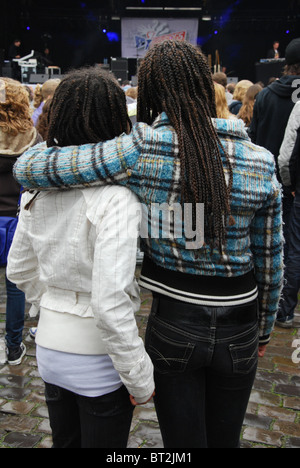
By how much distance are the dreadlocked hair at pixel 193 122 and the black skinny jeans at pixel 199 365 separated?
0.85 feet

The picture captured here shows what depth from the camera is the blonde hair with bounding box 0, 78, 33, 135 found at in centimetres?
300

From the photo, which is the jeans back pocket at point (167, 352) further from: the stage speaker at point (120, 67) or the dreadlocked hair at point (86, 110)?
the stage speaker at point (120, 67)

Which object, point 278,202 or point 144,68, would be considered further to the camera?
point 278,202

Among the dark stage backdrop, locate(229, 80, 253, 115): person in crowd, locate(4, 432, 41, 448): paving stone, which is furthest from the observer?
the dark stage backdrop

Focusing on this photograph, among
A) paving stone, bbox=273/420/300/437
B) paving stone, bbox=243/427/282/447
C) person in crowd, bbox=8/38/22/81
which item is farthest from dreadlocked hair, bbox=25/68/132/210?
person in crowd, bbox=8/38/22/81

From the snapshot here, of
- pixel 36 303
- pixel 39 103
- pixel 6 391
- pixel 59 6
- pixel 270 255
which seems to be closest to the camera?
pixel 270 255

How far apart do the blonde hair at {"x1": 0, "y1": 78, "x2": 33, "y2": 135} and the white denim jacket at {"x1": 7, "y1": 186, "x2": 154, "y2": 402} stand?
1583 millimetres

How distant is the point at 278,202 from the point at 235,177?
0.76 ft

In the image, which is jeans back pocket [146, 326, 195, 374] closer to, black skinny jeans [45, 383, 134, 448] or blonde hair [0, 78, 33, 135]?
black skinny jeans [45, 383, 134, 448]

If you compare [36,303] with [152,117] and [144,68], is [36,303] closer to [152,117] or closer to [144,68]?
[152,117]

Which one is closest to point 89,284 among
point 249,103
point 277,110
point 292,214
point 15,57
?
point 292,214

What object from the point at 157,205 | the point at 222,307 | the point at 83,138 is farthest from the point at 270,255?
the point at 83,138

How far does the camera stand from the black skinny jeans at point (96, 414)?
1.46 metres

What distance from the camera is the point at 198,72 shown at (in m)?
1.40
